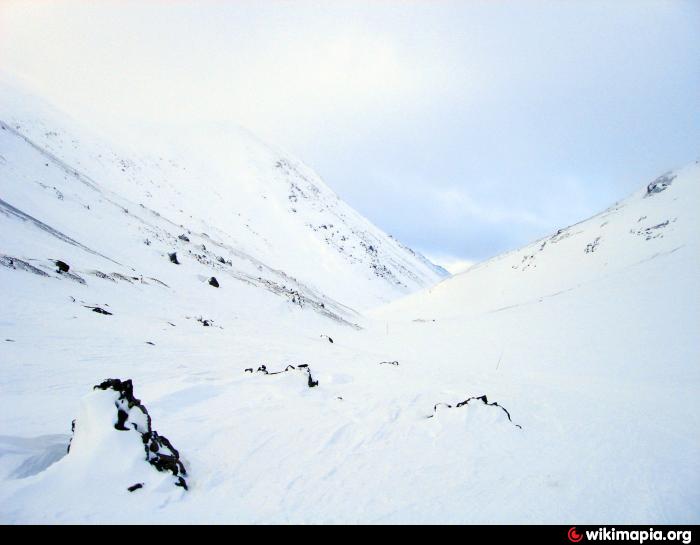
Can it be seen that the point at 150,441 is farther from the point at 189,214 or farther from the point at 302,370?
the point at 189,214

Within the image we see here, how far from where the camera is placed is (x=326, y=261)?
62.8 meters

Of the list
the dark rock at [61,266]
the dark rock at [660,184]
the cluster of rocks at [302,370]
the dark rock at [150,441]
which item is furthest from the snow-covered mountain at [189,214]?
the dark rock at [660,184]

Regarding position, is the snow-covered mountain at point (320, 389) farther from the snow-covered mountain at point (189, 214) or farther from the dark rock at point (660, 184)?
the dark rock at point (660, 184)

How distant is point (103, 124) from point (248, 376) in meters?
85.9

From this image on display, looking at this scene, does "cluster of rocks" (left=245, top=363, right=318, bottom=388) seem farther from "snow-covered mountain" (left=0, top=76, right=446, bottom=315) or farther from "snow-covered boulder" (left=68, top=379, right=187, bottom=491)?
"snow-covered mountain" (left=0, top=76, right=446, bottom=315)

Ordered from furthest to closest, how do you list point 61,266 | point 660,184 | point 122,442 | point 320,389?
1. point 660,184
2. point 61,266
3. point 320,389
4. point 122,442

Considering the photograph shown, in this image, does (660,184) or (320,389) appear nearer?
(320,389)

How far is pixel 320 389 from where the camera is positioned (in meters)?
7.41

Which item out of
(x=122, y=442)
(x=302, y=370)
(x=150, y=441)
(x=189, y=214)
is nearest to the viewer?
(x=122, y=442)

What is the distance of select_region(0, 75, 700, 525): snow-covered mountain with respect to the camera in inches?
137

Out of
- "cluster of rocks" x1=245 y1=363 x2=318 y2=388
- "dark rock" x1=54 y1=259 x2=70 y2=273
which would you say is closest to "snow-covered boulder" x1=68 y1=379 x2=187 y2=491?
"cluster of rocks" x1=245 y1=363 x2=318 y2=388

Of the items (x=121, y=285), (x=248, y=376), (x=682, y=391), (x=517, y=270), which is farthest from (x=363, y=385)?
(x=517, y=270)

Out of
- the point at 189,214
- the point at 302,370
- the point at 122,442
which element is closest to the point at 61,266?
the point at 302,370
